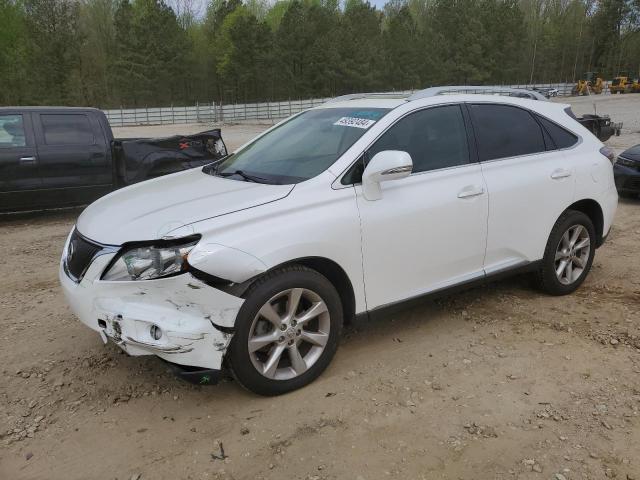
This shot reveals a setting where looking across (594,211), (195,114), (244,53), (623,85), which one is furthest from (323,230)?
(623,85)

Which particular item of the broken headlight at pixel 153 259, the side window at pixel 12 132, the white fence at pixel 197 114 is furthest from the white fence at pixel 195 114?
the broken headlight at pixel 153 259

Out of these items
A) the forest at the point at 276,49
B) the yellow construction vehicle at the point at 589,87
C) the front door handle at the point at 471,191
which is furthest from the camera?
the yellow construction vehicle at the point at 589,87

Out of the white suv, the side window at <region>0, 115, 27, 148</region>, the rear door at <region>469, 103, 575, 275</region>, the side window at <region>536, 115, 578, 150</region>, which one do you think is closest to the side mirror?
the white suv

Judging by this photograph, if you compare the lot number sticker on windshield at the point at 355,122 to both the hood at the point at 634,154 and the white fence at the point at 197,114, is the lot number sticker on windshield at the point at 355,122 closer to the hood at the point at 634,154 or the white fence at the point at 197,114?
the hood at the point at 634,154

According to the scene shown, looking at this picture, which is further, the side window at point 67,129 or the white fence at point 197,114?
the white fence at point 197,114

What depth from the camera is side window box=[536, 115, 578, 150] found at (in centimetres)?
459

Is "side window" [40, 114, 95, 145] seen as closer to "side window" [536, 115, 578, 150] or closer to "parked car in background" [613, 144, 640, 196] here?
"side window" [536, 115, 578, 150]

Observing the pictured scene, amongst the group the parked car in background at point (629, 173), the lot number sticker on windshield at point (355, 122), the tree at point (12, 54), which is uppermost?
the tree at point (12, 54)

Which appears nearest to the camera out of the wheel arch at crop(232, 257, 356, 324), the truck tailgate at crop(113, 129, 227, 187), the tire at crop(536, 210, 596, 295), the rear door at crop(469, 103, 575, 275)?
the wheel arch at crop(232, 257, 356, 324)

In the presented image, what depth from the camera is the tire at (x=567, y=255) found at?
15.0 ft

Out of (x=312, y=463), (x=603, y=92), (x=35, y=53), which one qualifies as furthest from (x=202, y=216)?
(x=603, y=92)

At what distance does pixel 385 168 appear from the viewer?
3309 millimetres

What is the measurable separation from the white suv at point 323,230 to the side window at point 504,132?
1 cm

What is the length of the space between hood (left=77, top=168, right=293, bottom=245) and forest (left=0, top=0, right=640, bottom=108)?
5603 cm
